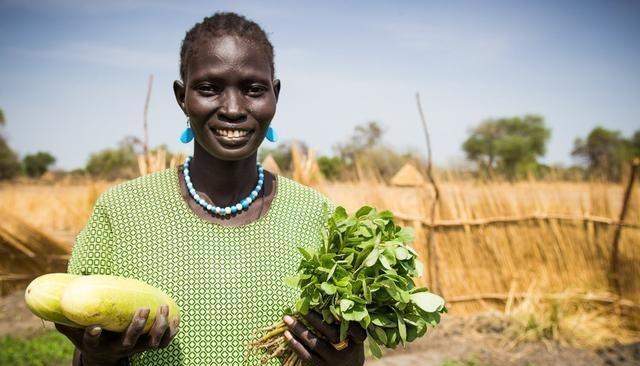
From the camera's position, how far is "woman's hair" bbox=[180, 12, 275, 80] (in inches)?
75.0

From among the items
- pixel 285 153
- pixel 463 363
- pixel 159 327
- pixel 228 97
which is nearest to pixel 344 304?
pixel 159 327

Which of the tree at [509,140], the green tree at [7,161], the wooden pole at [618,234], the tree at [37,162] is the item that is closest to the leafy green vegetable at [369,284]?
the wooden pole at [618,234]

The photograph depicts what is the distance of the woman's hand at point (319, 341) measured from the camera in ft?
5.47

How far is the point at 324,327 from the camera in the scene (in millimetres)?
1664

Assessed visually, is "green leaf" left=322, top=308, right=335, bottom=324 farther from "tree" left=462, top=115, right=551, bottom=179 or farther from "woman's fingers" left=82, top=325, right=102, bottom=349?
"tree" left=462, top=115, right=551, bottom=179

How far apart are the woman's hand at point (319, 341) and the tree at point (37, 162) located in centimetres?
5317

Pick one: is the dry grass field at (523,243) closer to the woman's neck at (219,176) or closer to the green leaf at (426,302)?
the woman's neck at (219,176)

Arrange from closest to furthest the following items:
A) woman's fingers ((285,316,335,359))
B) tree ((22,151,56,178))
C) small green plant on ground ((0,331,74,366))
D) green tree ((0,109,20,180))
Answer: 1. woman's fingers ((285,316,335,359))
2. small green plant on ground ((0,331,74,366))
3. green tree ((0,109,20,180))
4. tree ((22,151,56,178))

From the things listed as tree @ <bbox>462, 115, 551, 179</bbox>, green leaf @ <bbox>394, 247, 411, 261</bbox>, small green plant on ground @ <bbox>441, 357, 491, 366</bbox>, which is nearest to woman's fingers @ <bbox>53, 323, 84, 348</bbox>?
green leaf @ <bbox>394, 247, 411, 261</bbox>

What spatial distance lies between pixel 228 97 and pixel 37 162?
182 ft

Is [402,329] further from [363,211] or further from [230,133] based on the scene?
[230,133]

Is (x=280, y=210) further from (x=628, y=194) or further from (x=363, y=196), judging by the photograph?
(x=628, y=194)

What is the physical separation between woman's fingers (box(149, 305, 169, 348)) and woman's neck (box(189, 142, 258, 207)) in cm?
56

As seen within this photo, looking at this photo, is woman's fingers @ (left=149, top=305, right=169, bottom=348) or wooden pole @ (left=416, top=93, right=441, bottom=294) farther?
wooden pole @ (left=416, top=93, right=441, bottom=294)
